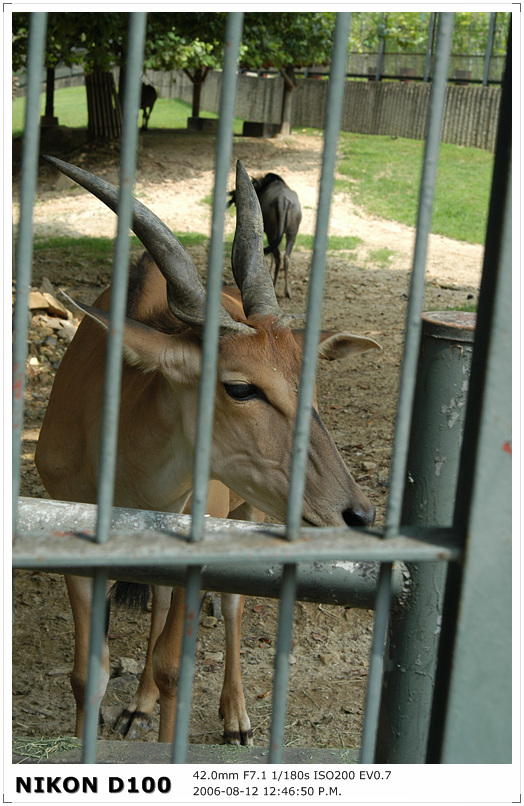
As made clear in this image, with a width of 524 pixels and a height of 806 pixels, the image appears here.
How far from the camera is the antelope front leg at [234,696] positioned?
3680mm

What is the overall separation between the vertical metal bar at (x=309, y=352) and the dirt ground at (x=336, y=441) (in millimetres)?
2006

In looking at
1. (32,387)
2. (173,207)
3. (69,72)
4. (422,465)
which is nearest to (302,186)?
(173,207)

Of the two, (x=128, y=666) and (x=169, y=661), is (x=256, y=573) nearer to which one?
(x=169, y=661)

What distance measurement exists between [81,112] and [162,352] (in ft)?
100

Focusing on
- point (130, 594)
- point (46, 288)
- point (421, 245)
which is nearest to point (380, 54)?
point (46, 288)

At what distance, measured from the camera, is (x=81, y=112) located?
30.6 meters

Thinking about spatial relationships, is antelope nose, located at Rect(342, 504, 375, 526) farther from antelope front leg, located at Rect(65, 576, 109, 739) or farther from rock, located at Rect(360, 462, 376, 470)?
rock, located at Rect(360, 462, 376, 470)

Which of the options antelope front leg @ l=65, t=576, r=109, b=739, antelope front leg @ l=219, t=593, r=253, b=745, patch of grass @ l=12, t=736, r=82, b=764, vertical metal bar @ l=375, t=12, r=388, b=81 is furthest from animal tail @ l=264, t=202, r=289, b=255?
vertical metal bar @ l=375, t=12, r=388, b=81

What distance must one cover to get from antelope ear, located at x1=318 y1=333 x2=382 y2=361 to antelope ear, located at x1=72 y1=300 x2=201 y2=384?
0.59m

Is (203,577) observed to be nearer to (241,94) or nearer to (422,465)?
(422,465)

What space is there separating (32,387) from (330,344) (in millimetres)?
4279

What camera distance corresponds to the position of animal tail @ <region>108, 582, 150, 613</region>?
12.5 feet

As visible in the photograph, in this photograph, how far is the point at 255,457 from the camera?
107 inches

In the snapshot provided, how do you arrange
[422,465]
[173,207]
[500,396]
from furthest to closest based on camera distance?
[173,207] < [422,465] < [500,396]
